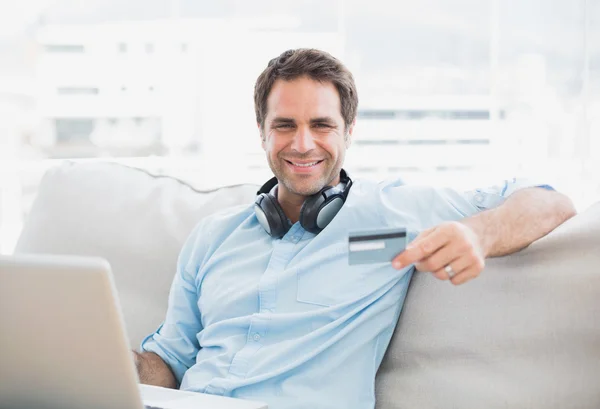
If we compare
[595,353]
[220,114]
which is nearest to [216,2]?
[220,114]

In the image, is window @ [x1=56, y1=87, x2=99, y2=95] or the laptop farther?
window @ [x1=56, y1=87, x2=99, y2=95]

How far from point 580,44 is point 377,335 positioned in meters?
2.96

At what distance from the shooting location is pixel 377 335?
1.45 metres

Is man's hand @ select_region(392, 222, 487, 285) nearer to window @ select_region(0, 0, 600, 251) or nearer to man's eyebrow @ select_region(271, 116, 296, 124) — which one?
man's eyebrow @ select_region(271, 116, 296, 124)

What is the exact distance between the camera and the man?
4.63 feet

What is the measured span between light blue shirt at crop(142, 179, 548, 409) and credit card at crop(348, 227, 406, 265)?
37 cm

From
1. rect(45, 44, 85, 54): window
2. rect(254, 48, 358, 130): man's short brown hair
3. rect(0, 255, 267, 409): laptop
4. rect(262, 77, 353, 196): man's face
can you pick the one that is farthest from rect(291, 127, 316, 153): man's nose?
rect(45, 44, 85, 54): window

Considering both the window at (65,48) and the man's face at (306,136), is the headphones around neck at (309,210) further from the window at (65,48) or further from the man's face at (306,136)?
the window at (65,48)

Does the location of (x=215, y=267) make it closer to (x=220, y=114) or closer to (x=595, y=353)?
(x=595, y=353)

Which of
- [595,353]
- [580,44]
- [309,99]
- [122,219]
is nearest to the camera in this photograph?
[595,353]

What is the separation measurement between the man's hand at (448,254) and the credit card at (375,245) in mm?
56

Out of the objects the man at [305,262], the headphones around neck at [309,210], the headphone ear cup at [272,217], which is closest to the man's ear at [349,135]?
the man at [305,262]

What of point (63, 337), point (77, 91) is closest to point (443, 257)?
point (63, 337)

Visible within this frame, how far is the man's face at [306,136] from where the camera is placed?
1.65 meters
